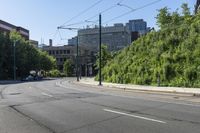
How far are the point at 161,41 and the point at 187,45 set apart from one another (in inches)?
217

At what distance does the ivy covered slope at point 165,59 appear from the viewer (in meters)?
34.1

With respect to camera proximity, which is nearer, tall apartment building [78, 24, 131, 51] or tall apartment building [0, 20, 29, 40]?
tall apartment building [0, 20, 29, 40]

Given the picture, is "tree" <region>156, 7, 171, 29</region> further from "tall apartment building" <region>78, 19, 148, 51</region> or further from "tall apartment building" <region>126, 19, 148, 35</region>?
"tall apartment building" <region>126, 19, 148, 35</region>

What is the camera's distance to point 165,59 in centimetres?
3800

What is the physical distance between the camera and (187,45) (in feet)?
119

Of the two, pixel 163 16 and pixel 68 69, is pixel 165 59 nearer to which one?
pixel 163 16

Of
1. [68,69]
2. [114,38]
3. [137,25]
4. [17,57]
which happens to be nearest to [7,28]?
[68,69]

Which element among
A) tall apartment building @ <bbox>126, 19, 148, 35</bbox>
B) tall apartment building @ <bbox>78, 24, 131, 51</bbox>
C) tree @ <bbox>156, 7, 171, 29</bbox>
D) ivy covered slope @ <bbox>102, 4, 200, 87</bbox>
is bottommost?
ivy covered slope @ <bbox>102, 4, 200, 87</bbox>

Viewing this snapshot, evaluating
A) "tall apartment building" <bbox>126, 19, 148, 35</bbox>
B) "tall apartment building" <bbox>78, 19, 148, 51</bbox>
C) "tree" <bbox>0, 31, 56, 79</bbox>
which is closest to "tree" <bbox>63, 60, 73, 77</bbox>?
"tall apartment building" <bbox>78, 19, 148, 51</bbox>

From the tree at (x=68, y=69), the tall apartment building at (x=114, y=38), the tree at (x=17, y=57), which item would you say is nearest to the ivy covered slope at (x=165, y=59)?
the tree at (x=17, y=57)

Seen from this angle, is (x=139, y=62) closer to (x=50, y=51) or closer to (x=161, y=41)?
(x=161, y=41)

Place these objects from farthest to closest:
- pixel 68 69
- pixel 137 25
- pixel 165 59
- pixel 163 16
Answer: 1. pixel 137 25
2. pixel 68 69
3. pixel 163 16
4. pixel 165 59

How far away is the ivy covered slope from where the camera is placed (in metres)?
34.1

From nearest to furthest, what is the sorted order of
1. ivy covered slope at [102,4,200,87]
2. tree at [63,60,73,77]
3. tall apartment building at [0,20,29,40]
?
ivy covered slope at [102,4,200,87]
tall apartment building at [0,20,29,40]
tree at [63,60,73,77]
